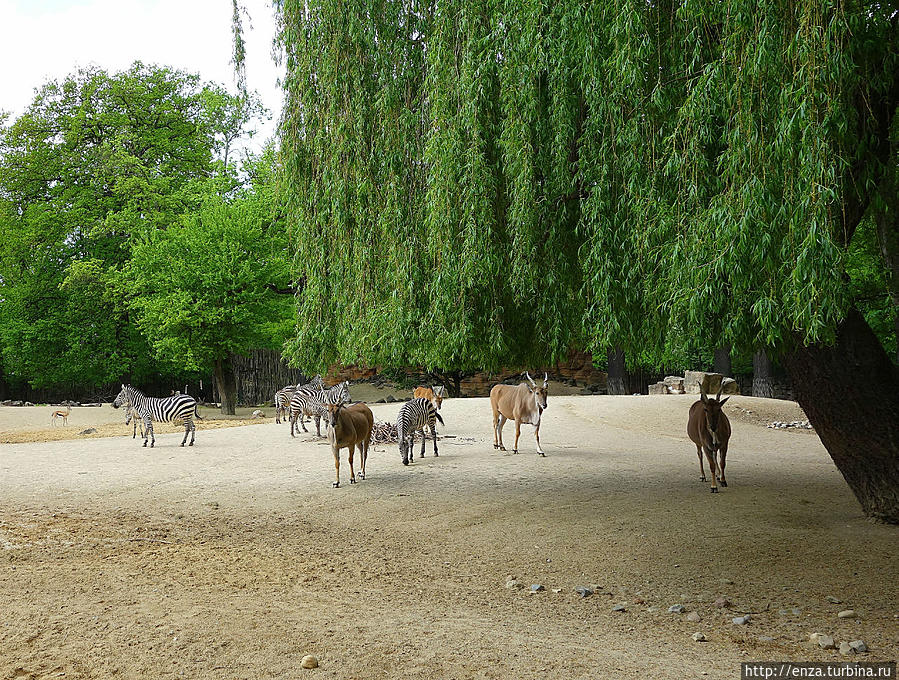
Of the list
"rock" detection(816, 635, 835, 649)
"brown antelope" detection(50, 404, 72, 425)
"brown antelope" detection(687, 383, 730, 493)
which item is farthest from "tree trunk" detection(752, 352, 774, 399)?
"brown antelope" detection(50, 404, 72, 425)

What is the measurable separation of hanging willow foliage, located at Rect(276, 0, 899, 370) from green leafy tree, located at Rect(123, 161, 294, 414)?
13700 millimetres

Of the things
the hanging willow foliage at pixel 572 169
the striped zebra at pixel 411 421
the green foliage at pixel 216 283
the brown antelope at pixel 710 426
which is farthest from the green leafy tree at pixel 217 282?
the brown antelope at pixel 710 426

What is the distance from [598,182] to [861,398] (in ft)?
10.3

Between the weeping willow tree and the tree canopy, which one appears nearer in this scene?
the weeping willow tree

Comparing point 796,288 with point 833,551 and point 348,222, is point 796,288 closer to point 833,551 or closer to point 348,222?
point 833,551

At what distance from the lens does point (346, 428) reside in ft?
30.0

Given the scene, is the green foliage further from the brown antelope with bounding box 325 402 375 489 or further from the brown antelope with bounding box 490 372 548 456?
the brown antelope with bounding box 325 402 375 489

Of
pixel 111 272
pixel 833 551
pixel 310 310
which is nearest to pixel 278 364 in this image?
pixel 111 272

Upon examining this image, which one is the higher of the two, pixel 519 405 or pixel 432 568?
pixel 519 405

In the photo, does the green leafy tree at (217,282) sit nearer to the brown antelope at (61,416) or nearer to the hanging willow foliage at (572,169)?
the brown antelope at (61,416)

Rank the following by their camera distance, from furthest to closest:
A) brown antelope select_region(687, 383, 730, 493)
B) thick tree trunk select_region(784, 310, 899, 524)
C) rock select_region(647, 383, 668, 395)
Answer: rock select_region(647, 383, 668, 395)
brown antelope select_region(687, 383, 730, 493)
thick tree trunk select_region(784, 310, 899, 524)

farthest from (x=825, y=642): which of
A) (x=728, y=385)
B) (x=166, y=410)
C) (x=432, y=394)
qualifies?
Answer: (x=166, y=410)

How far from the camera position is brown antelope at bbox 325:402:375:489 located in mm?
8953

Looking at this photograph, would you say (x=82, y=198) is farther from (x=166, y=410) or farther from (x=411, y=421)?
(x=411, y=421)
